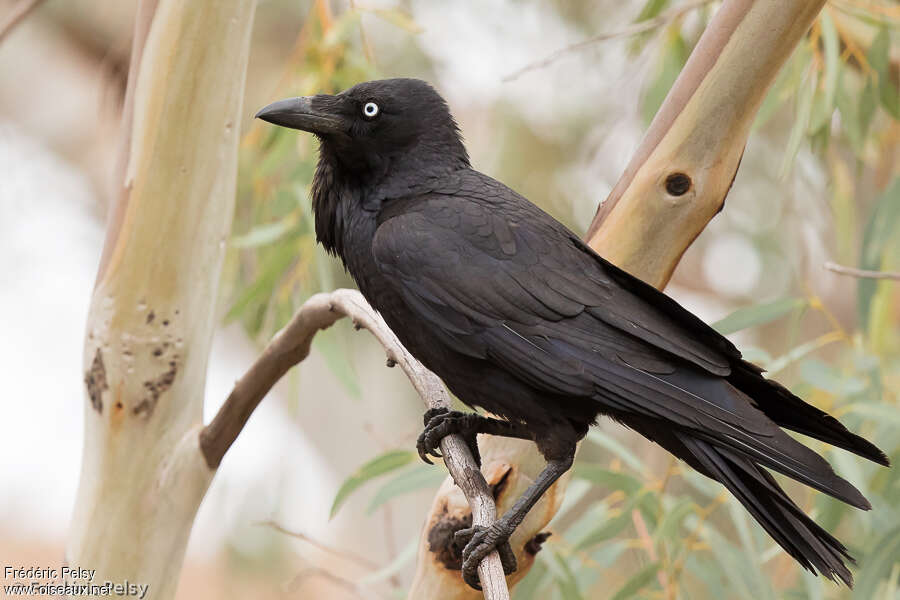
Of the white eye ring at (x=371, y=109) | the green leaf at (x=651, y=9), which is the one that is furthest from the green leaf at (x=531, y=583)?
the green leaf at (x=651, y=9)

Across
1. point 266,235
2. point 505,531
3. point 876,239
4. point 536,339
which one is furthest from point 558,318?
point 876,239

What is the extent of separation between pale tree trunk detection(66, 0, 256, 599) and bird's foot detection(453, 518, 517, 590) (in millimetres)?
637

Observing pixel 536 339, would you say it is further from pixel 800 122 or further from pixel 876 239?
pixel 876 239

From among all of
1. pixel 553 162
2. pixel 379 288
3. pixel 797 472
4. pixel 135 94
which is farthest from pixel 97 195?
pixel 797 472

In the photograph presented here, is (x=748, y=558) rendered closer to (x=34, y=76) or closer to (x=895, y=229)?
(x=895, y=229)

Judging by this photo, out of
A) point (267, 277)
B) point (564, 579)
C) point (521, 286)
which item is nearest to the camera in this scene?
point (521, 286)

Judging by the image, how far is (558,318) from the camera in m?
2.11

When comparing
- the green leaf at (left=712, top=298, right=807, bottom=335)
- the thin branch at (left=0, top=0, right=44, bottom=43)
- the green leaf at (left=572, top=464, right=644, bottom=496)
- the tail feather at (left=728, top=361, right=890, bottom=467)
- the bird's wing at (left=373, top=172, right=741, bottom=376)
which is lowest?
the tail feather at (left=728, top=361, right=890, bottom=467)

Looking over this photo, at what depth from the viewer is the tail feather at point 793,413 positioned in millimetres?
1910

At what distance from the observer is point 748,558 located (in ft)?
8.88

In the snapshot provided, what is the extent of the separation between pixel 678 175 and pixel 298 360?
90 cm

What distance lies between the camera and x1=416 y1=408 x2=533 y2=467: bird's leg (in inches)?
87.2

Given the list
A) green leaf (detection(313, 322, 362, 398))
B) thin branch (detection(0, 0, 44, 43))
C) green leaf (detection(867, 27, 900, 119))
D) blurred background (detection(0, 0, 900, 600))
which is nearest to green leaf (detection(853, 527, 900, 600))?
blurred background (detection(0, 0, 900, 600))

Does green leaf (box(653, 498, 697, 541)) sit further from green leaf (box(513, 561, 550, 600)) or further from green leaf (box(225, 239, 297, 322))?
green leaf (box(225, 239, 297, 322))
